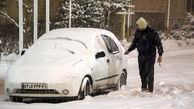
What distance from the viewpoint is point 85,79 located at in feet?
27.4

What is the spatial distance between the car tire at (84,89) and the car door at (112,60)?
108cm

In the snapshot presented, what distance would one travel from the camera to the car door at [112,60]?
9625 mm

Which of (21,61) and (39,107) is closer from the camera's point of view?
(39,107)

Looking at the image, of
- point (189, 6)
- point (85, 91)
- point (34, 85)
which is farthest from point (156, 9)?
point (34, 85)

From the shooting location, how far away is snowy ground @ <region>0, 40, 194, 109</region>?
23.6 feet

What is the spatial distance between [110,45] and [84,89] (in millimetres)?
2070

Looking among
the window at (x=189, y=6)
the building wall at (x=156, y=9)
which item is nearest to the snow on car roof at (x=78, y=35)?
the building wall at (x=156, y=9)

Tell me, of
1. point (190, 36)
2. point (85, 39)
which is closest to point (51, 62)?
point (85, 39)

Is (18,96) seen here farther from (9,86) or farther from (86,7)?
(86,7)

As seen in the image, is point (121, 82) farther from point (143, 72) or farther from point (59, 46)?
point (59, 46)

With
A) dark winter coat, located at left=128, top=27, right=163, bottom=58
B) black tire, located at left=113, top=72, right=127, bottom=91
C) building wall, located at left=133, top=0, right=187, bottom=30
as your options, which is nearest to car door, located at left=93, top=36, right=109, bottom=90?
black tire, located at left=113, top=72, right=127, bottom=91

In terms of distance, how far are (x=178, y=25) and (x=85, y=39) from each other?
66.1 feet

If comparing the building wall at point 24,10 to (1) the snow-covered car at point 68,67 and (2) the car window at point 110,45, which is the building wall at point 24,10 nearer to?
(2) the car window at point 110,45

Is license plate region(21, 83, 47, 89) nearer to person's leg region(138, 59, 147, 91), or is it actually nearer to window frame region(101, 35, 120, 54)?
window frame region(101, 35, 120, 54)
